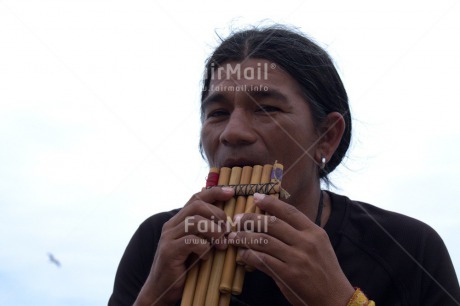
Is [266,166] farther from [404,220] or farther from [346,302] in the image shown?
[404,220]

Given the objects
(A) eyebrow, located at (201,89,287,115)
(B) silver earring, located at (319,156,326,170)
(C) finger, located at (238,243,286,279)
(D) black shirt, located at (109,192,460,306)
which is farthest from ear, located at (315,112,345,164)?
(C) finger, located at (238,243,286,279)

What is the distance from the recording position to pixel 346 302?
2244 millimetres

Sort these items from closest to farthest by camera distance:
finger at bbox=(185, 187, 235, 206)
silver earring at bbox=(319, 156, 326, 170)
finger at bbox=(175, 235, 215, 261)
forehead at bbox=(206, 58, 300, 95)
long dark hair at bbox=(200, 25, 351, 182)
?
1. finger at bbox=(175, 235, 215, 261)
2. finger at bbox=(185, 187, 235, 206)
3. forehead at bbox=(206, 58, 300, 95)
4. long dark hair at bbox=(200, 25, 351, 182)
5. silver earring at bbox=(319, 156, 326, 170)

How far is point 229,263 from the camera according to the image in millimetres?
2363

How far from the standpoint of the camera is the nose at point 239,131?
259 cm

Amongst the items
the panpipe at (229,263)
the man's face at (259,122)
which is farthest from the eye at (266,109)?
the panpipe at (229,263)

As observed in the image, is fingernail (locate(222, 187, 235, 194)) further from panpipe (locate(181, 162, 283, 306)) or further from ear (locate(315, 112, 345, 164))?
ear (locate(315, 112, 345, 164))

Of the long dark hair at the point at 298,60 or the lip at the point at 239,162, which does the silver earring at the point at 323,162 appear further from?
the lip at the point at 239,162

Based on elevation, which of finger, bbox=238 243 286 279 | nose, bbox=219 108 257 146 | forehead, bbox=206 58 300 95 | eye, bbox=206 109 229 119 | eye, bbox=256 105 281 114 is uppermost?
forehead, bbox=206 58 300 95

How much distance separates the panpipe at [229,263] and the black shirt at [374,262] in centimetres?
31

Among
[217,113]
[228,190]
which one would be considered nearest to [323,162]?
[217,113]

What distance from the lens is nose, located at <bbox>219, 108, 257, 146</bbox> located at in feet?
8.50

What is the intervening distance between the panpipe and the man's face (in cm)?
14

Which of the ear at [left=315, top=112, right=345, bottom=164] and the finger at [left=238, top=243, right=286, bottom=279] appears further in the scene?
the ear at [left=315, top=112, right=345, bottom=164]
